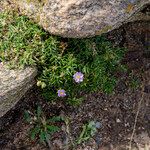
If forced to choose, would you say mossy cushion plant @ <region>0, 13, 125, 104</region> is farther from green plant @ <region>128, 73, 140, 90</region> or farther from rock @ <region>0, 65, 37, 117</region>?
green plant @ <region>128, 73, 140, 90</region>

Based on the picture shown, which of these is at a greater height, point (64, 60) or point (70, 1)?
point (70, 1)

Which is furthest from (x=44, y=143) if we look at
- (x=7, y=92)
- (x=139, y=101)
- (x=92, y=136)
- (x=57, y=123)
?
(x=139, y=101)

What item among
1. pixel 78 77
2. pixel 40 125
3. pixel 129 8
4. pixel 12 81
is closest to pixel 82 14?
pixel 129 8

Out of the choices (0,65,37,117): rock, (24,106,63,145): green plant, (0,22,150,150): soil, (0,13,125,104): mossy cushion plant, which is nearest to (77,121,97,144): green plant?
(0,22,150,150): soil

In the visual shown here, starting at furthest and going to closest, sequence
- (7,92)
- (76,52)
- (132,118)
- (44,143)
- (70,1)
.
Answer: (132,118) < (44,143) < (76,52) < (7,92) < (70,1)

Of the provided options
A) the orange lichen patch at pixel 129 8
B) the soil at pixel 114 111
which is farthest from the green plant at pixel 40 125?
the orange lichen patch at pixel 129 8

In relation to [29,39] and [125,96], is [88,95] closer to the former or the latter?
[125,96]
